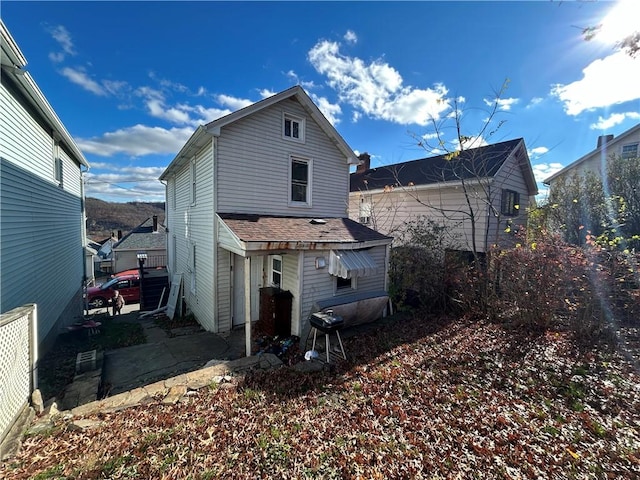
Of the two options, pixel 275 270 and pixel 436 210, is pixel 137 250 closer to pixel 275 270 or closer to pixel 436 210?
pixel 275 270

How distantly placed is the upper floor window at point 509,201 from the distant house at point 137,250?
100 feet

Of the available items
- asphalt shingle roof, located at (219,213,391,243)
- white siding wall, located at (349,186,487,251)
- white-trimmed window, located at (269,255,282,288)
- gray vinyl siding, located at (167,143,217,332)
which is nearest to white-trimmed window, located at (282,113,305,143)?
gray vinyl siding, located at (167,143,217,332)

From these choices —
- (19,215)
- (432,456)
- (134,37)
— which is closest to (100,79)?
(134,37)

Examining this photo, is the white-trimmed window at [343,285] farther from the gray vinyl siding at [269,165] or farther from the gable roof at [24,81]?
the gable roof at [24,81]

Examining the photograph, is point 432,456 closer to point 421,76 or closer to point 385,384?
point 385,384

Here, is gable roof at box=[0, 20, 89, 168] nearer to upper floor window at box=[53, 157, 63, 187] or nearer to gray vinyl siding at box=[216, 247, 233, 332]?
upper floor window at box=[53, 157, 63, 187]

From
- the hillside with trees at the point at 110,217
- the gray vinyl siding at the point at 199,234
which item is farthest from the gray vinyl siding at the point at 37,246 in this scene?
the hillside with trees at the point at 110,217

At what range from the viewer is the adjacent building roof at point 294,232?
6836 mm

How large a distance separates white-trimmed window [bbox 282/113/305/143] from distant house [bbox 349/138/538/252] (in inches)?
230

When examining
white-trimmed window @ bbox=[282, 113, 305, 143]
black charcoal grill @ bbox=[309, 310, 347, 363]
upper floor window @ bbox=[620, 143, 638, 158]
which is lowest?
black charcoal grill @ bbox=[309, 310, 347, 363]

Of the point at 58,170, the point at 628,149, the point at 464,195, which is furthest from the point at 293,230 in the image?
the point at 628,149

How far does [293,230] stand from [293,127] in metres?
4.19

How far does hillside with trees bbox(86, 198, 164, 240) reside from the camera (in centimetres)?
5462

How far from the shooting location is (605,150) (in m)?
19.1
